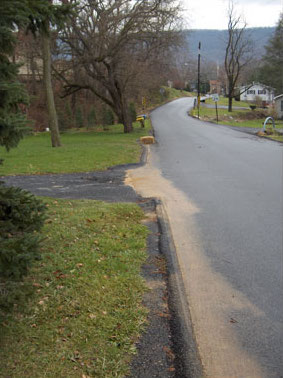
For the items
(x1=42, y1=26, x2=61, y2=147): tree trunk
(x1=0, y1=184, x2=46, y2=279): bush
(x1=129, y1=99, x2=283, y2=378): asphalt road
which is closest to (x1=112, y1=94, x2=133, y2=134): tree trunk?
(x1=42, y1=26, x2=61, y2=147): tree trunk

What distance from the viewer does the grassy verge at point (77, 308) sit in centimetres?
324

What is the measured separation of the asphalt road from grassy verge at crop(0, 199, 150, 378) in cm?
73

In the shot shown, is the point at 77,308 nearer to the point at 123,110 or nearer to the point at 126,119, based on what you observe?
the point at 123,110

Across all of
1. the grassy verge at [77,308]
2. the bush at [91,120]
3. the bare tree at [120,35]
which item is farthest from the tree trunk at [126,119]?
the grassy verge at [77,308]

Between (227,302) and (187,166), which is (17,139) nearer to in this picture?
(227,302)

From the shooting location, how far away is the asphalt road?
3747 mm

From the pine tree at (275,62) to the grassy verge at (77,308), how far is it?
192 ft

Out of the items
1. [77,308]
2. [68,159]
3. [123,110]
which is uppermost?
[123,110]

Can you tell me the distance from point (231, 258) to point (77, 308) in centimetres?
269

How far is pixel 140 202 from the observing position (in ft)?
29.6

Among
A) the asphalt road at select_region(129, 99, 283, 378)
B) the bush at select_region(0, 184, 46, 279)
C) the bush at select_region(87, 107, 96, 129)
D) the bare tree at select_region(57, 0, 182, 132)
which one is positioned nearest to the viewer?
the bush at select_region(0, 184, 46, 279)

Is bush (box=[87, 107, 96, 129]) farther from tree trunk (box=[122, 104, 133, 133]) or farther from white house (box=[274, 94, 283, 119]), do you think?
white house (box=[274, 94, 283, 119])

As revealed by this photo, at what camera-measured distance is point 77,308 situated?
4.15 meters

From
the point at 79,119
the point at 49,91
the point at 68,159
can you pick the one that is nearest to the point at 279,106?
the point at 79,119
